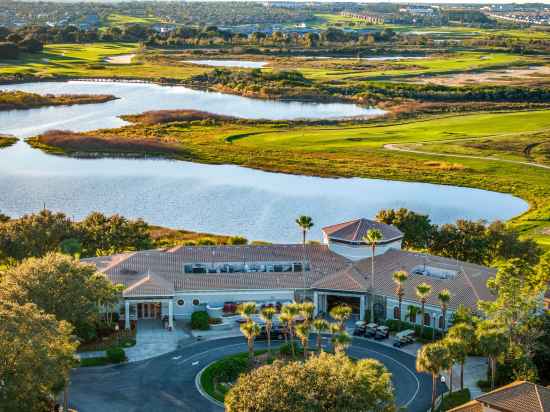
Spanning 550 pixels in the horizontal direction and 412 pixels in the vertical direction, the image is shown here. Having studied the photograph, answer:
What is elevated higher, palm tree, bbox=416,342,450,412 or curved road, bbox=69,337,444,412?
palm tree, bbox=416,342,450,412

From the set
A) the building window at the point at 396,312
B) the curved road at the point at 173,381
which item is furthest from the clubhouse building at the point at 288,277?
the curved road at the point at 173,381

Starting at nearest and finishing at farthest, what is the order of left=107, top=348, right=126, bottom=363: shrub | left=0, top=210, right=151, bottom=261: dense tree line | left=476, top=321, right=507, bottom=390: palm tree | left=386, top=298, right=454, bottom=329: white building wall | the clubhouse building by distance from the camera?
left=476, top=321, right=507, bottom=390: palm tree, left=107, top=348, right=126, bottom=363: shrub, left=386, top=298, right=454, bottom=329: white building wall, the clubhouse building, left=0, top=210, right=151, bottom=261: dense tree line

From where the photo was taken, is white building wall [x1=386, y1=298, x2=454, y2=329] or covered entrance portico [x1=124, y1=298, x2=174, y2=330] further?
covered entrance portico [x1=124, y1=298, x2=174, y2=330]

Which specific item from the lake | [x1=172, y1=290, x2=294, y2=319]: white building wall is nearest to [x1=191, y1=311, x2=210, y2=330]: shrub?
[x1=172, y1=290, x2=294, y2=319]: white building wall

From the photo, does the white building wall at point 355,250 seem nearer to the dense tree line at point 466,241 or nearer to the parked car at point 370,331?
the dense tree line at point 466,241

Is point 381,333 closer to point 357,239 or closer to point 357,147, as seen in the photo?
point 357,239

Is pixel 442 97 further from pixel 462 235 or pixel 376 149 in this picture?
pixel 462 235

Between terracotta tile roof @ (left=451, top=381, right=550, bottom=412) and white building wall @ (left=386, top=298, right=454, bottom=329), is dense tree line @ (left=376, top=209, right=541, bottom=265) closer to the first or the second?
white building wall @ (left=386, top=298, right=454, bottom=329)
